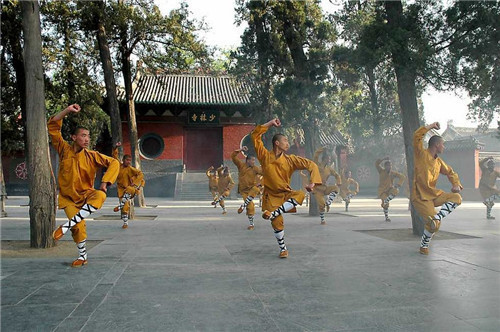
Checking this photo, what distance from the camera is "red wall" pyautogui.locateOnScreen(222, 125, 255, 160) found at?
2564 cm

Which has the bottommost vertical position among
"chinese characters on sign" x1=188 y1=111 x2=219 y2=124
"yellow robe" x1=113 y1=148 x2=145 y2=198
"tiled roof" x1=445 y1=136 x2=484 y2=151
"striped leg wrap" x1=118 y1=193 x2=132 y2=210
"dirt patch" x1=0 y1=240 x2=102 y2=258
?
"dirt patch" x1=0 y1=240 x2=102 y2=258

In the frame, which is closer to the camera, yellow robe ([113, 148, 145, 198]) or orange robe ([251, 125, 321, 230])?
orange robe ([251, 125, 321, 230])

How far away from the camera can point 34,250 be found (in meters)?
6.25

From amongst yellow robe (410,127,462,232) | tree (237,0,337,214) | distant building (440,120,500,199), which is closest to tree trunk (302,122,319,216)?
tree (237,0,337,214)

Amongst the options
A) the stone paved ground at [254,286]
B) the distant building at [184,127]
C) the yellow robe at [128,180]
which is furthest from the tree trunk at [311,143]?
the distant building at [184,127]

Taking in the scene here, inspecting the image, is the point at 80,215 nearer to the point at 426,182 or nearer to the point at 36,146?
the point at 36,146

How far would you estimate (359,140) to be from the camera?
87.4 ft

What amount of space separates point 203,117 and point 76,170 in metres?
20.4

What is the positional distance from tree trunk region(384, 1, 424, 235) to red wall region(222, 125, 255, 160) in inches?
700

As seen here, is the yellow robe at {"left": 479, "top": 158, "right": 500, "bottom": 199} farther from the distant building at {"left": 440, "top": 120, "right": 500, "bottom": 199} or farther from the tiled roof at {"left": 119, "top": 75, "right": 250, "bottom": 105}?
the distant building at {"left": 440, "top": 120, "right": 500, "bottom": 199}

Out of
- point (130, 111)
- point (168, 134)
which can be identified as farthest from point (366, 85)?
point (130, 111)

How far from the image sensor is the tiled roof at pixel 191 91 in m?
24.5

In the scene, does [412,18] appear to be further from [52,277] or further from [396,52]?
[52,277]

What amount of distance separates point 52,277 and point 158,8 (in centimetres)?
1131
